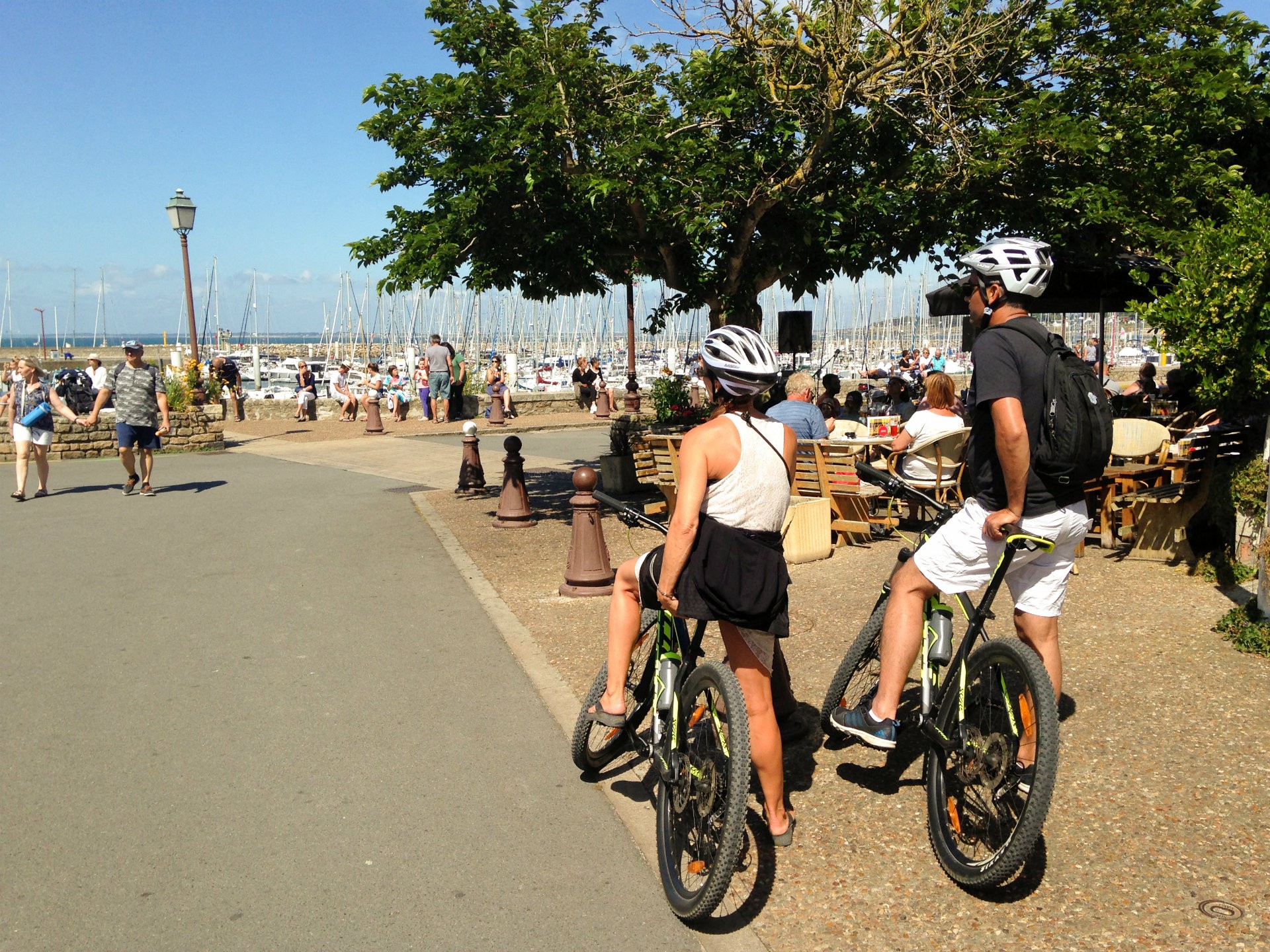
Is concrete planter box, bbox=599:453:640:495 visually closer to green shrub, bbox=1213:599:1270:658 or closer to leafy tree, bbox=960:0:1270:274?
leafy tree, bbox=960:0:1270:274

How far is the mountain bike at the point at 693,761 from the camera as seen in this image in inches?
134

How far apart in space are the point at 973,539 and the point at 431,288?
26.2 feet

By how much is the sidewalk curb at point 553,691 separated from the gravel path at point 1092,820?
0.29 feet

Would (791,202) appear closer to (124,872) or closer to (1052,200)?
(1052,200)

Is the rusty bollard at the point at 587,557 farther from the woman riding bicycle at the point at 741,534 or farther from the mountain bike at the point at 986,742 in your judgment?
the woman riding bicycle at the point at 741,534

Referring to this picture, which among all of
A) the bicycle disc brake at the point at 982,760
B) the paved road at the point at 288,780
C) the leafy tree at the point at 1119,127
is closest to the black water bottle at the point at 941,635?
the bicycle disc brake at the point at 982,760

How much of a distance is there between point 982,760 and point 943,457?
20.2 ft

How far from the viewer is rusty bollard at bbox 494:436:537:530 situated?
1163cm

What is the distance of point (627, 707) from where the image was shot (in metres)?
4.46

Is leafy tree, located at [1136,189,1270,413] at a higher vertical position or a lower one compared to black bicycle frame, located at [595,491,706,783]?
higher

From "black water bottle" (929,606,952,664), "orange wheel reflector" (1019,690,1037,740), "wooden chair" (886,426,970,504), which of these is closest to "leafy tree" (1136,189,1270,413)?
"wooden chair" (886,426,970,504)

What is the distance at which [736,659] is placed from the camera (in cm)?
379

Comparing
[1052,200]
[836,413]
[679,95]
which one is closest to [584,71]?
[679,95]

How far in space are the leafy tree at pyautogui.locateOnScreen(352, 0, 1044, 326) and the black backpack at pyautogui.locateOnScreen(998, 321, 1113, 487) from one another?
6767 mm
